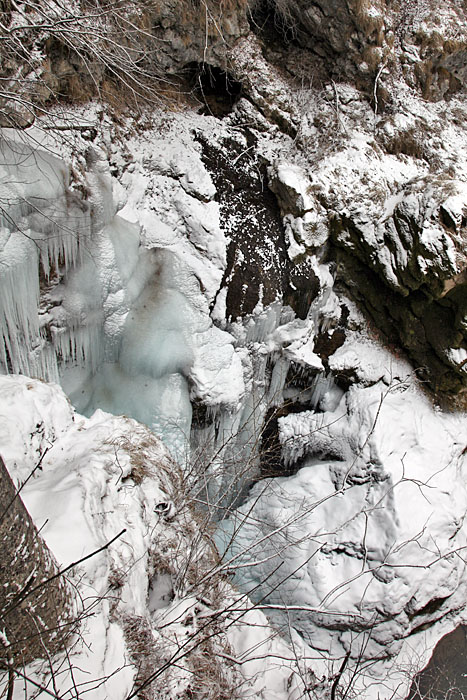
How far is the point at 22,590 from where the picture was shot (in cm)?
146

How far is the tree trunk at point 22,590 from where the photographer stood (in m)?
1.44

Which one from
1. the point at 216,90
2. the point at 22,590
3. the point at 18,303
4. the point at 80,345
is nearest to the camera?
the point at 22,590

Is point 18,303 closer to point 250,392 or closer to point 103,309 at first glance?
point 103,309

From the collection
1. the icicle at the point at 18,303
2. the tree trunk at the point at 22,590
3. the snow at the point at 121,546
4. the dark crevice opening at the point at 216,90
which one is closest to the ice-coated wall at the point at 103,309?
the icicle at the point at 18,303

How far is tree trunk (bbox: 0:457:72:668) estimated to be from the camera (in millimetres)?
1444

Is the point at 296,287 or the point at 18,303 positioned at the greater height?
the point at 18,303

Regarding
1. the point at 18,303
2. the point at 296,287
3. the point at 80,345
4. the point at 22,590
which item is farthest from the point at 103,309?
the point at 22,590

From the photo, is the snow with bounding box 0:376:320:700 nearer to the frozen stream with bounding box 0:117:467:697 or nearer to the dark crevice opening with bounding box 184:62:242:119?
the frozen stream with bounding box 0:117:467:697

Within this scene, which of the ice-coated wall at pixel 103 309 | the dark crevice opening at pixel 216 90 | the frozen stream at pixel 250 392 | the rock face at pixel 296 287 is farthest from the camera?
the dark crevice opening at pixel 216 90

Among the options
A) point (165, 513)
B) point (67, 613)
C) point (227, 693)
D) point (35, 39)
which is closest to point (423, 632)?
point (227, 693)

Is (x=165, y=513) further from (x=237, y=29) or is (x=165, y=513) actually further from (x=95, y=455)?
(x=237, y=29)

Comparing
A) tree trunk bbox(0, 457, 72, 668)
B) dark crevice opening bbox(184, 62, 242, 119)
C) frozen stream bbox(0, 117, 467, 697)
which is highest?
dark crevice opening bbox(184, 62, 242, 119)

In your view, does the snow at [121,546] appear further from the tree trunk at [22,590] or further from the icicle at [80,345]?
the icicle at [80,345]

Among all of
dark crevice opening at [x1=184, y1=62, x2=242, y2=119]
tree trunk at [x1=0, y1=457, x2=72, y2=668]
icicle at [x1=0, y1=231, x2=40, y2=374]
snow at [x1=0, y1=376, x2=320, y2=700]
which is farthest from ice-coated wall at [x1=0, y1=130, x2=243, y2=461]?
tree trunk at [x1=0, y1=457, x2=72, y2=668]
